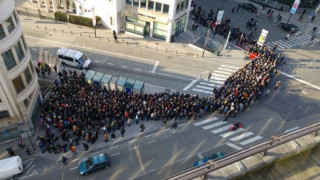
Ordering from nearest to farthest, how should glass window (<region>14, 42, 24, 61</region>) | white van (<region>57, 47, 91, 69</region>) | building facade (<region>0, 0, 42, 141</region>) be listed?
building facade (<region>0, 0, 42, 141</region>) < glass window (<region>14, 42, 24, 61</region>) < white van (<region>57, 47, 91, 69</region>)

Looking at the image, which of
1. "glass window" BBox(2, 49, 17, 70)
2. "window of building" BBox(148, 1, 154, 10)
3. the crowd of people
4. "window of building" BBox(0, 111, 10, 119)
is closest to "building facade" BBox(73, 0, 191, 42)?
"window of building" BBox(148, 1, 154, 10)

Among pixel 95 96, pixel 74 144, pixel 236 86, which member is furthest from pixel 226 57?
pixel 74 144

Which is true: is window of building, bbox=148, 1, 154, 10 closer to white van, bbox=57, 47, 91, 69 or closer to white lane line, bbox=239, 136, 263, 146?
white van, bbox=57, 47, 91, 69

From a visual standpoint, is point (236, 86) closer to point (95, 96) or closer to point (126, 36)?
point (95, 96)

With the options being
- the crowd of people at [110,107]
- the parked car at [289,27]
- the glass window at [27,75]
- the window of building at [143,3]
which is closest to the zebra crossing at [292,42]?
the parked car at [289,27]

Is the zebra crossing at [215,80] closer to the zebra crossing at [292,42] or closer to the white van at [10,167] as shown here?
the zebra crossing at [292,42]

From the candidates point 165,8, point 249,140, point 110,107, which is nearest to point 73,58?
point 110,107

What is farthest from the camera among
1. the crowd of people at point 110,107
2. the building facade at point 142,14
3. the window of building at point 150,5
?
the building facade at point 142,14
